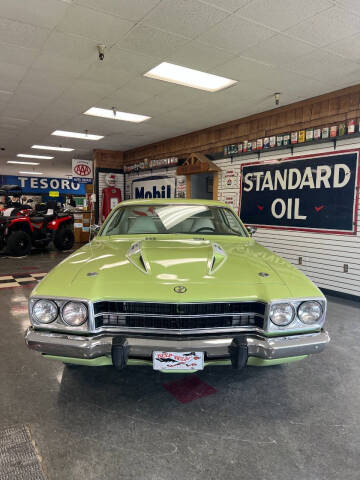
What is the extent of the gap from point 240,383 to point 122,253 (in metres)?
1.27

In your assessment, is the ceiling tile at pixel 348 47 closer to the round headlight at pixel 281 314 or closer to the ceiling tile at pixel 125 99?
the ceiling tile at pixel 125 99

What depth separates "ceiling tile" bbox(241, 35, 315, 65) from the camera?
3.33 metres

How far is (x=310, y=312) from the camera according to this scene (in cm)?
187

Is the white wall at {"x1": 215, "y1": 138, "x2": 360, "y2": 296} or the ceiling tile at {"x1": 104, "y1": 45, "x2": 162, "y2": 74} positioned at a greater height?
the ceiling tile at {"x1": 104, "y1": 45, "x2": 162, "y2": 74}

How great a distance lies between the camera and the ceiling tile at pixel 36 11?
2752mm

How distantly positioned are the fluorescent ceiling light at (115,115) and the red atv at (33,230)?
3.13 metres

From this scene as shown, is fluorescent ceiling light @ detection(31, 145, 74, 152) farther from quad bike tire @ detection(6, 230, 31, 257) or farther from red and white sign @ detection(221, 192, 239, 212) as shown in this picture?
red and white sign @ detection(221, 192, 239, 212)

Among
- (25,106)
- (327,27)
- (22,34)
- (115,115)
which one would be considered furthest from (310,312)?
(25,106)

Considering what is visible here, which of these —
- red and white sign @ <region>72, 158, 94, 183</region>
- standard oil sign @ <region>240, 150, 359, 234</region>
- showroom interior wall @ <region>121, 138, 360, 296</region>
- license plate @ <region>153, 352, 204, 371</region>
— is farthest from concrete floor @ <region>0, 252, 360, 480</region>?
red and white sign @ <region>72, 158, 94, 183</region>

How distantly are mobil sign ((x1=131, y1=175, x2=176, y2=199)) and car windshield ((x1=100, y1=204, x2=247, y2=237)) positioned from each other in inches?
212

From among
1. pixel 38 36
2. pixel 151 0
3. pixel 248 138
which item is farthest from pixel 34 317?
pixel 248 138

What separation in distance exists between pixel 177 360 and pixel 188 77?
4054mm

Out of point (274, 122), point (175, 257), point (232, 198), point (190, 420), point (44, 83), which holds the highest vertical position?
point (44, 83)

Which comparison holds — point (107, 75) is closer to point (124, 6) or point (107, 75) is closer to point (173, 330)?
point (124, 6)
